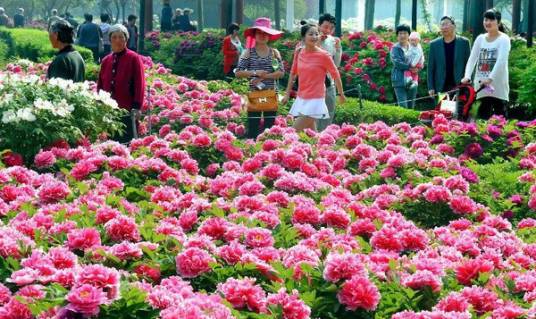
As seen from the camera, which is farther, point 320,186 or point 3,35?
point 3,35

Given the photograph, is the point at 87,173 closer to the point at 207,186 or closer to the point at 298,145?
Result: the point at 207,186

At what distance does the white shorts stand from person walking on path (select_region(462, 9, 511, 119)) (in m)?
1.52

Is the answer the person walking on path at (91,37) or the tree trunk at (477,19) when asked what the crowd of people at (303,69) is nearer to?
the tree trunk at (477,19)

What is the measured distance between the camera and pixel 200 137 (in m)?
8.21

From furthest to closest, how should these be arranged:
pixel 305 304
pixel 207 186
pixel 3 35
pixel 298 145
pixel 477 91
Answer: pixel 3 35, pixel 477 91, pixel 298 145, pixel 207 186, pixel 305 304

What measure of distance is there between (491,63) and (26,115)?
203 inches

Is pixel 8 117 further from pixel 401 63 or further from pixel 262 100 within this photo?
pixel 401 63

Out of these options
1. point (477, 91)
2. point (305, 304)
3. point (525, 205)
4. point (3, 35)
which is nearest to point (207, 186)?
point (525, 205)

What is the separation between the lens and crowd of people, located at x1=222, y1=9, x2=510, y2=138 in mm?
10016

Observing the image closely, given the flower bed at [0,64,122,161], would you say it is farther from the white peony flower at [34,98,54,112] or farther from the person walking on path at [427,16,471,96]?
the person walking on path at [427,16,471,96]

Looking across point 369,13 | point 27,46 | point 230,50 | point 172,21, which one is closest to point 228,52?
point 230,50

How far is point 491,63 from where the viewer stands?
35.1ft

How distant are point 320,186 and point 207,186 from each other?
756mm

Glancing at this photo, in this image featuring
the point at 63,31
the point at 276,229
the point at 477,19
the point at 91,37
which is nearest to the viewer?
the point at 276,229
